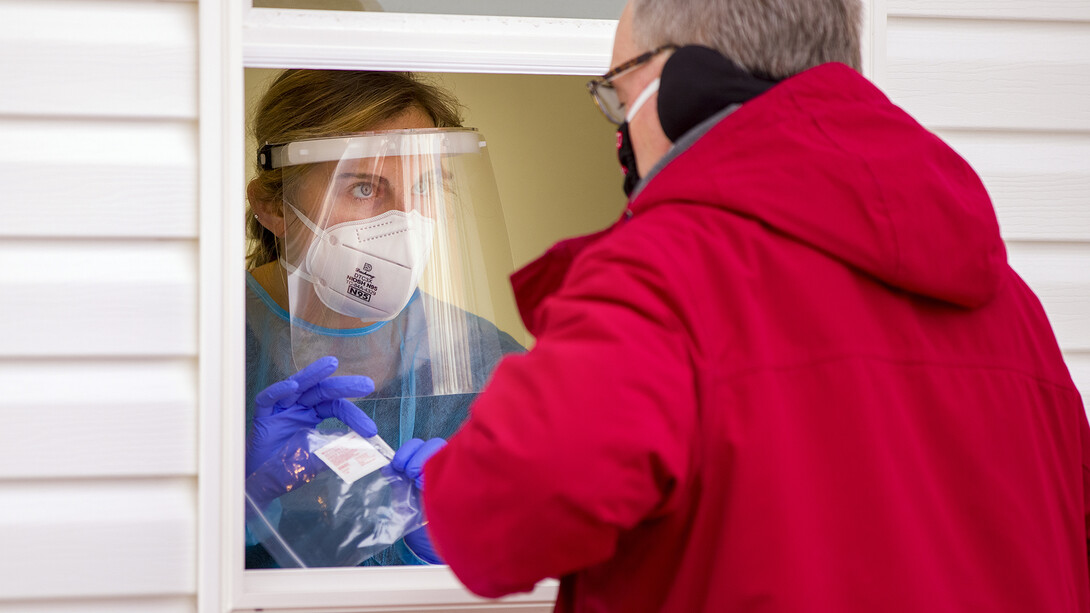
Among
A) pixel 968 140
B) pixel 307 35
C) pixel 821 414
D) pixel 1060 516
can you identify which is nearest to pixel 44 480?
pixel 307 35

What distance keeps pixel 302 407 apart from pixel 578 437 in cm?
123

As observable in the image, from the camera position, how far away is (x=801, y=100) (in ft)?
2.90

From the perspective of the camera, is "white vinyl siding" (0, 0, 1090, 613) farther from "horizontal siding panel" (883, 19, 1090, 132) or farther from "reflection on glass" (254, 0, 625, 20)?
"horizontal siding panel" (883, 19, 1090, 132)

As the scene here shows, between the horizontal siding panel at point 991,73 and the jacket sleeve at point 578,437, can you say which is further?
the horizontal siding panel at point 991,73

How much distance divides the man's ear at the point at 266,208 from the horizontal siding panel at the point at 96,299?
680 millimetres

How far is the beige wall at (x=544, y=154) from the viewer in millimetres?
2838

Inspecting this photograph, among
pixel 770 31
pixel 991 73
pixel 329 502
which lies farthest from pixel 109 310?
pixel 991 73

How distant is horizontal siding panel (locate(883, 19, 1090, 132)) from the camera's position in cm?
165

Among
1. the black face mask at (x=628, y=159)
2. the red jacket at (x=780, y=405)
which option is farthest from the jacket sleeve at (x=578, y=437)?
the black face mask at (x=628, y=159)

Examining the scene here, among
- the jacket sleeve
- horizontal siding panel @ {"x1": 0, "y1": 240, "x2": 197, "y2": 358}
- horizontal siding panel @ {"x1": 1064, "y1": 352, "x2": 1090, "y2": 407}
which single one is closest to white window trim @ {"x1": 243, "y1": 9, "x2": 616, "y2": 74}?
horizontal siding panel @ {"x1": 0, "y1": 240, "x2": 197, "y2": 358}

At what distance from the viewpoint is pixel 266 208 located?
84.4 inches

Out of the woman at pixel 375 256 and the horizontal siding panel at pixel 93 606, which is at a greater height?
the woman at pixel 375 256

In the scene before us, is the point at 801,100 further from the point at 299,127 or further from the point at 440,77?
the point at 440,77

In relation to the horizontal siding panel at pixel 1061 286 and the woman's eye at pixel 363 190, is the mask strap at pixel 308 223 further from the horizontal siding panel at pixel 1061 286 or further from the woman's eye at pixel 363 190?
the horizontal siding panel at pixel 1061 286
